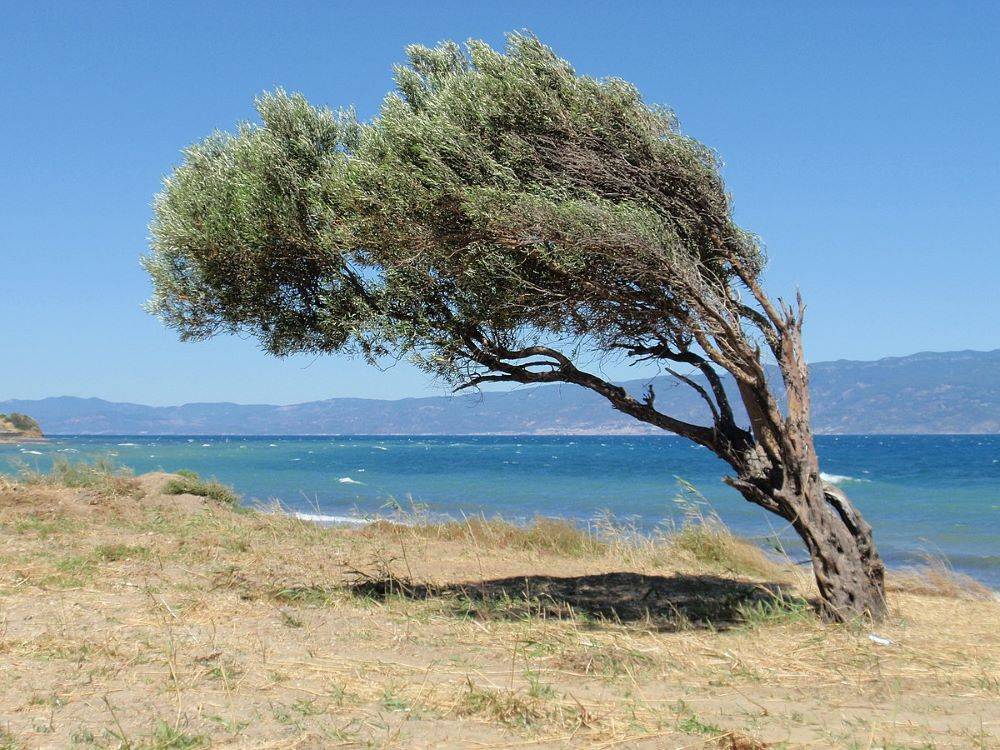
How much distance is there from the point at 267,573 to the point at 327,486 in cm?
4187

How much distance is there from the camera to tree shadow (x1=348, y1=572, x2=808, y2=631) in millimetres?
11195

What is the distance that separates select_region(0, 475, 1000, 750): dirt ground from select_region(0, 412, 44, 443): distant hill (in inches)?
6891

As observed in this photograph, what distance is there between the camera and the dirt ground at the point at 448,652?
6012 millimetres

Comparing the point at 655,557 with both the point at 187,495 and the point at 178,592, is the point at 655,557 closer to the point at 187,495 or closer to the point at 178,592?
the point at 178,592

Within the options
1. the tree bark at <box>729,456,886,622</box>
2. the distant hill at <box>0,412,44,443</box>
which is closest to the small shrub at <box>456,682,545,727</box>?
the tree bark at <box>729,456,886,622</box>

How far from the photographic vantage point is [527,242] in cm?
1020

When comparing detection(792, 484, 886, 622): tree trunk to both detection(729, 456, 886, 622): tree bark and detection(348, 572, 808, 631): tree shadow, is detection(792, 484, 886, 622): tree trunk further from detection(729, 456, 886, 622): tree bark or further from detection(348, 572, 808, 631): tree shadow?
detection(348, 572, 808, 631): tree shadow

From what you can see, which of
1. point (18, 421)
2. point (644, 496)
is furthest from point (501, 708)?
point (18, 421)

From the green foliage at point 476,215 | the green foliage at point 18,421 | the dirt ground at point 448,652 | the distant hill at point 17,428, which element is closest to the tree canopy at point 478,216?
the green foliage at point 476,215

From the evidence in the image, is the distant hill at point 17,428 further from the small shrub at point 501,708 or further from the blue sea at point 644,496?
the small shrub at point 501,708

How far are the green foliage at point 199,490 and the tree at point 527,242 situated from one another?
13.5m

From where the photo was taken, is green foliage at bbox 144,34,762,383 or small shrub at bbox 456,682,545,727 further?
green foliage at bbox 144,34,762,383

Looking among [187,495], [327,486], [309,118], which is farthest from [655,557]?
[327,486]

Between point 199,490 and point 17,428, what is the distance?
181m
